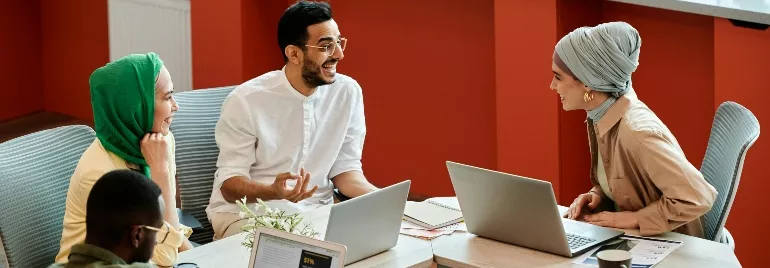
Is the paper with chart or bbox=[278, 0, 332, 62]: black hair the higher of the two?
bbox=[278, 0, 332, 62]: black hair

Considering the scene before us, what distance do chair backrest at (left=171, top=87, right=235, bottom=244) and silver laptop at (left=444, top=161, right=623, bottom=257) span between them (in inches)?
42.8

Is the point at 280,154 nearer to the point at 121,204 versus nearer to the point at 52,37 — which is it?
the point at 121,204

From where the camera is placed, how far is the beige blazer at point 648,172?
362 centimetres

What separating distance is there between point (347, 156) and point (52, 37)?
12.1ft

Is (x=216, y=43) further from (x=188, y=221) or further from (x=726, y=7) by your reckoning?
(x=726, y=7)

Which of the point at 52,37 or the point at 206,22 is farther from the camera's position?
the point at 52,37

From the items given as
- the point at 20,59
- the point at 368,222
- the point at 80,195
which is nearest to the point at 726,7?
the point at 368,222

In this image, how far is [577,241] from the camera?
3.61 meters

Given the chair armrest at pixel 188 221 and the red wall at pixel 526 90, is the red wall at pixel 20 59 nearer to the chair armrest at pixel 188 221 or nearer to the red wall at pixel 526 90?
the red wall at pixel 526 90

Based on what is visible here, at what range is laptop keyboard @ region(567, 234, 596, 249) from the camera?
11.7 ft

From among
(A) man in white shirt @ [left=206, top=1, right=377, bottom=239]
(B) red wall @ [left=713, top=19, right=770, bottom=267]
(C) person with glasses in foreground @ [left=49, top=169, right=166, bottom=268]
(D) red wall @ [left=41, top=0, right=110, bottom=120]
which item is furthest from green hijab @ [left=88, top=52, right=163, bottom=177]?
(D) red wall @ [left=41, top=0, right=110, bottom=120]

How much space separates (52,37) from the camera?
770 cm

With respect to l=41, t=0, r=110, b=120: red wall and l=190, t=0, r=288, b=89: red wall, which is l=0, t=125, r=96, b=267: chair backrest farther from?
l=41, t=0, r=110, b=120: red wall

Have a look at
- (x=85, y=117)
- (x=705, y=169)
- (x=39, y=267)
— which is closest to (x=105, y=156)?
(x=39, y=267)
